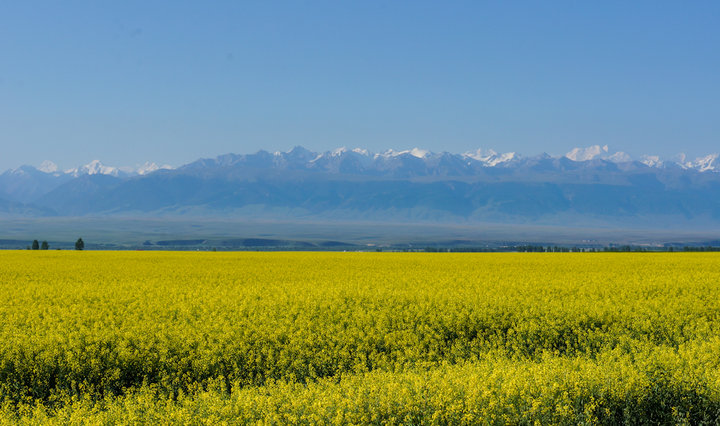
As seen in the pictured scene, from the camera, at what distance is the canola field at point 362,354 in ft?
28.1

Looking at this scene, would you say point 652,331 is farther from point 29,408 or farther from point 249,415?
point 29,408

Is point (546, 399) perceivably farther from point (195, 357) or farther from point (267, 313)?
point (267, 313)

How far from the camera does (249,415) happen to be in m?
8.17

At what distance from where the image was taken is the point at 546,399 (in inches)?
341

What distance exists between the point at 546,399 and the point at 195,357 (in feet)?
24.6

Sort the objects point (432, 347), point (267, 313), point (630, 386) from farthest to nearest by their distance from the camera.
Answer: point (267, 313) < point (432, 347) < point (630, 386)

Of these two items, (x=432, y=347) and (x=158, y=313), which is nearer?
(x=432, y=347)

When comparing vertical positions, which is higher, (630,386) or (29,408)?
(630,386)

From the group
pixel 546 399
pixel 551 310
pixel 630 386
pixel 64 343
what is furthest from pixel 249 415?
pixel 551 310

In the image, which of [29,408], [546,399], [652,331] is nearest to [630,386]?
[546,399]

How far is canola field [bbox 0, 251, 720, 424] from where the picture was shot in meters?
8.57

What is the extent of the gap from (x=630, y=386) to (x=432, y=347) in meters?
6.20

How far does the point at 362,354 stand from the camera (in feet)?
44.1

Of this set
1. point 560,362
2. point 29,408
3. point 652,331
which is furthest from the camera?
point 652,331
